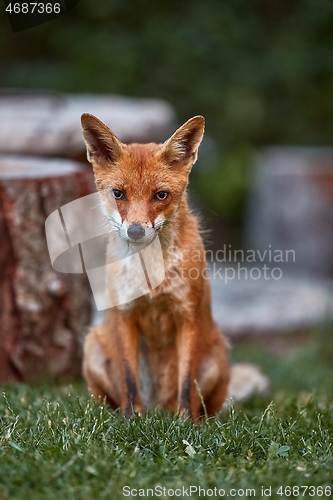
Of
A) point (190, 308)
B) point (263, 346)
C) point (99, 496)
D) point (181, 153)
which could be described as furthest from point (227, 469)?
point (263, 346)

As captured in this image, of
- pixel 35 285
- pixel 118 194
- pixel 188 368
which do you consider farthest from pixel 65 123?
pixel 188 368

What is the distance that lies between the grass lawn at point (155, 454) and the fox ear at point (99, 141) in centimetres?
159

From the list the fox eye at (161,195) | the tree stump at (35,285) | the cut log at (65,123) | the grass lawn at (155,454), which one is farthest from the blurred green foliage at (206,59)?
the grass lawn at (155,454)

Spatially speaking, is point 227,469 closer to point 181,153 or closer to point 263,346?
point 181,153

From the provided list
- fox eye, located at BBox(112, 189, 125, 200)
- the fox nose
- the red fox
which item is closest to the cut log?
the red fox

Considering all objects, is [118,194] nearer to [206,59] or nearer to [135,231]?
[135,231]

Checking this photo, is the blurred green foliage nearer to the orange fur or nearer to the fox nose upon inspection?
the orange fur

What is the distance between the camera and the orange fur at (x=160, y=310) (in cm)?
428

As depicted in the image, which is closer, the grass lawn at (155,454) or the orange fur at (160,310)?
the grass lawn at (155,454)

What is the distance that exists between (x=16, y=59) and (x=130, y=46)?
7.98 ft

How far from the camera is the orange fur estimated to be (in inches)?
169

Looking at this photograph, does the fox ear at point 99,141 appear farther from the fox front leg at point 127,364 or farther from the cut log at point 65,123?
the cut log at point 65,123

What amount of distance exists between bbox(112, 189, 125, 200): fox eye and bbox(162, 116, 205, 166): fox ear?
378 mm

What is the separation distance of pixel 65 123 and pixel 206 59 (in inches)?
250
